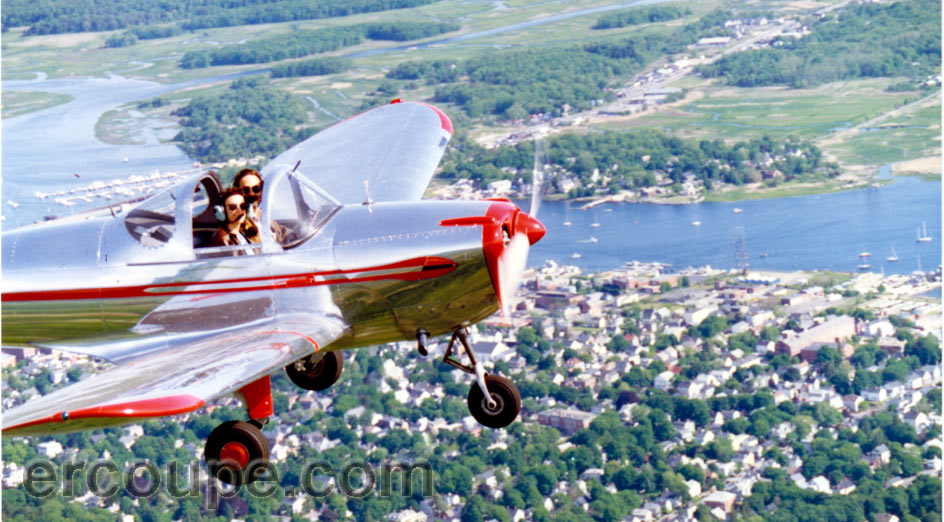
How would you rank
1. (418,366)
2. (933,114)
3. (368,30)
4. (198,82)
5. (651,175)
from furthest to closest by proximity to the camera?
1. (368,30)
2. (198,82)
3. (933,114)
4. (651,175)
5. (418,366)

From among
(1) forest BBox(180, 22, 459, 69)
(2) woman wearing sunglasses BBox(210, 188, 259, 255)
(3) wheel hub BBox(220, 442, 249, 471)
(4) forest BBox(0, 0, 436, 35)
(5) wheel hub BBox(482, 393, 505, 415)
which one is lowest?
(1) forest BBox(180, 22, 459, 69)

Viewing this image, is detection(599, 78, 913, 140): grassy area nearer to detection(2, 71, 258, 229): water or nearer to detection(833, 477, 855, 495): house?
detection(2, 71, 258, 229): water

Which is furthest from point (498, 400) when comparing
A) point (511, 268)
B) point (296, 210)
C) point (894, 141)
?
point (894, 141)

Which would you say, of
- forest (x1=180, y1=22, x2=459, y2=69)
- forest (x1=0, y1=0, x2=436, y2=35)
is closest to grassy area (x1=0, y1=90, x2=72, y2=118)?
forest (x1=180, y1=22, x2=459, y2=69)

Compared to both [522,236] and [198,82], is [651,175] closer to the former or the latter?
→ [198,82]

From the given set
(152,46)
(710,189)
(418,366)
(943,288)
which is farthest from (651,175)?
(152,46)

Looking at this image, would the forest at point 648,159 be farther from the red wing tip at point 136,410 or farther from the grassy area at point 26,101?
the red wing tip at point 136,410

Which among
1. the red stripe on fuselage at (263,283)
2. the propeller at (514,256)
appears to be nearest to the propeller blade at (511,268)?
the propeller at (514,256)
